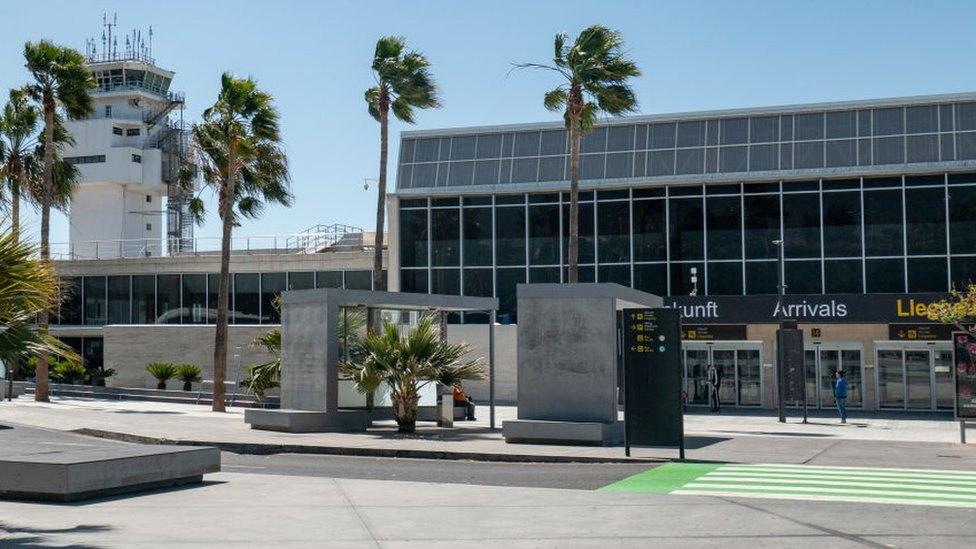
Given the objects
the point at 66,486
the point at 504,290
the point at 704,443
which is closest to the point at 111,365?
the point at 504,290

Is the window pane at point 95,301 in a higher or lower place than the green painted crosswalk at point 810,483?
higher

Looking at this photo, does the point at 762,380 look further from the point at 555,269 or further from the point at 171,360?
the point at 171,360

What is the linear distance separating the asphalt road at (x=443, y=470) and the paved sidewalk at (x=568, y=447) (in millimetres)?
776

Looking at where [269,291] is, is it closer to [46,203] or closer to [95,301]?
[95,301]

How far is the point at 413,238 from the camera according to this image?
4525 cm

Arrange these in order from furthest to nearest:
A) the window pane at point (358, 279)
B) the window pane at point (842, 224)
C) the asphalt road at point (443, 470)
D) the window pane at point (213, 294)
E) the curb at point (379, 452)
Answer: the window pane at point (213, 294), the window pane at point (358, 279), the window pane at point (842, 224), the curb at point (379, 452), the asphalt road at point (443, 470)

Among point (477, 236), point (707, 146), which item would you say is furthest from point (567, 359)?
point (477, 236)

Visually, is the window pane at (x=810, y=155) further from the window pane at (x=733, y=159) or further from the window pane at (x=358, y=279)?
the window pane at (x=358, y=279)

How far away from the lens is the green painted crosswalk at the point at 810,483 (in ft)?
47.3

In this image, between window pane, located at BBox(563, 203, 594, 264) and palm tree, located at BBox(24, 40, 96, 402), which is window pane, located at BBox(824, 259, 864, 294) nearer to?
window pane, located at BBox(563, 203, 594, 264)

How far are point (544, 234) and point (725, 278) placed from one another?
7510mm

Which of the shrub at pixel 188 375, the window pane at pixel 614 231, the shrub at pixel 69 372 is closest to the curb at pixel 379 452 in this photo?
the shrub at pixel 188 375

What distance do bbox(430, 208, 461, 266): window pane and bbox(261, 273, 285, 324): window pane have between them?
7448 millimetres

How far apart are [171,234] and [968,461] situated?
194ft
